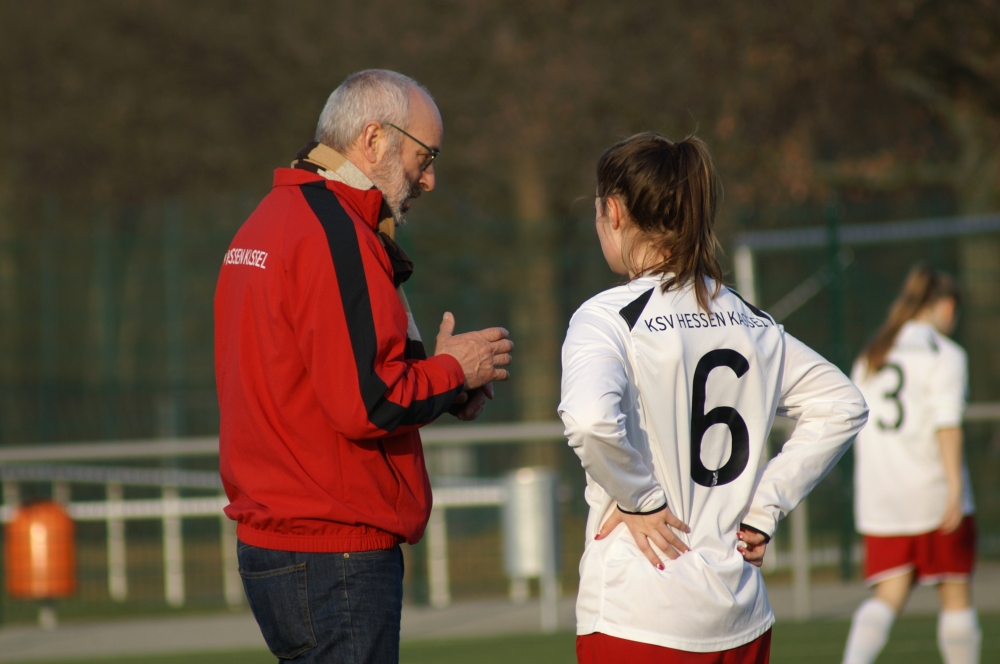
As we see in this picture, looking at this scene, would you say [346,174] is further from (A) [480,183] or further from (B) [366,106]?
(A) [480,183]

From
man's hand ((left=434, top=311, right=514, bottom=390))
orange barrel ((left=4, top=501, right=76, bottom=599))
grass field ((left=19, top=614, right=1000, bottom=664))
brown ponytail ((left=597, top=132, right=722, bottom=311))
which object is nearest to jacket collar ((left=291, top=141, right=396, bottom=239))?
man's hand ((left=434, top=311, right=514, bottom=390))

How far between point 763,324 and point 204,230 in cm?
1062

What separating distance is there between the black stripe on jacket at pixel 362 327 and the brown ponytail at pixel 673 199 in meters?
0.57

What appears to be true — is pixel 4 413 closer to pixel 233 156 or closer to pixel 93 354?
pixel 93 354

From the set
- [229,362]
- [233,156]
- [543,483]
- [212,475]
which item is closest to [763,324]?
[229,362]

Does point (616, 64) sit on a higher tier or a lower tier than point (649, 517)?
higher

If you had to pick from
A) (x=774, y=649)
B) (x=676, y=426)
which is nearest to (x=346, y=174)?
(x=676, y=426)

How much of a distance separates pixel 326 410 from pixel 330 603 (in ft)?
1.43

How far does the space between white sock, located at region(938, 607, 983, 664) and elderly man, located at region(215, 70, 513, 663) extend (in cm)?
343

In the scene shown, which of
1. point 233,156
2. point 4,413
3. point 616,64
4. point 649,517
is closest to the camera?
point 649,517

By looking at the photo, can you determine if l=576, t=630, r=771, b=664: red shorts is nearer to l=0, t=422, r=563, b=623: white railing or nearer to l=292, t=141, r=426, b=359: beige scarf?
l=292, t=141, r=426, b=359: beige scarf

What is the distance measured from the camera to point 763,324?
8.82 ft

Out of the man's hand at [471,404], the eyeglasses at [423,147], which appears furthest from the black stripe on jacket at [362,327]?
the eyeglasses at [423,147]

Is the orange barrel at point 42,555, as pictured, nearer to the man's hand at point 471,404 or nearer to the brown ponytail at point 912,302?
the brown ponytail at point 912,302
